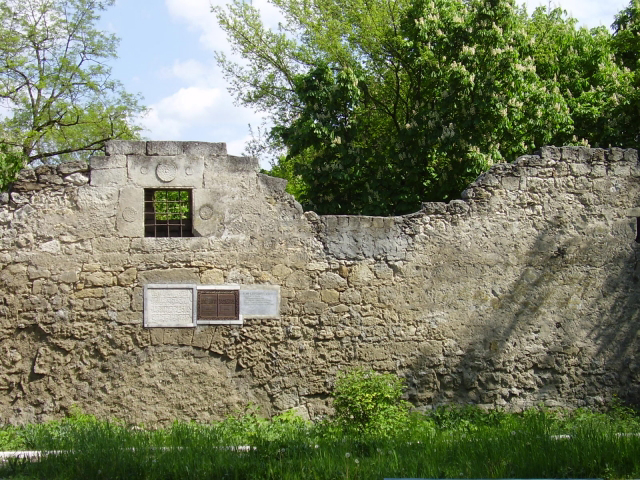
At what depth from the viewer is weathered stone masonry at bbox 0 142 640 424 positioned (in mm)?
6965

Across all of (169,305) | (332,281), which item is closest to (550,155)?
(332,281)

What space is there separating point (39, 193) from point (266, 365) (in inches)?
109

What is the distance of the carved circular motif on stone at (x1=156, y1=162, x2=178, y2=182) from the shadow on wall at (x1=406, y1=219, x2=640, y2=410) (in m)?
3.11

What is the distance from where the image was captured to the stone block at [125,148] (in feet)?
23.4

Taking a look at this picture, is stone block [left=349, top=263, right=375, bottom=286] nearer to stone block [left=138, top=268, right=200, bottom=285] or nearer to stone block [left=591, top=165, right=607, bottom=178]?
stone block [left=138, top=268, right=200, bottom=285]

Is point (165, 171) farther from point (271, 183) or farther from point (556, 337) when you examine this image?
point (556, 337)

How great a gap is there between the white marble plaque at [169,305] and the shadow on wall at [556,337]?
7.69 feet

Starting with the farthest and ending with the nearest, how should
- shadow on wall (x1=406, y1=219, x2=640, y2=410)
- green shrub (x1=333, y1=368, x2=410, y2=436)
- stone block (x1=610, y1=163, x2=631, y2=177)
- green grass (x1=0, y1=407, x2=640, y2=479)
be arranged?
stone block (x1=610, y1=163, x2=631, y2=177), shadow on wall (x1=406, y1=219, x2=640, y2=410), green shrub (x1=333, y1=368, x2=410, y2=436), green grass (x1=0, y1=407, x2=640, y2=479)

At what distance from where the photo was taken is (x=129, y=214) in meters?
7.12

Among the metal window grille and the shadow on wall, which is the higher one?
the metal window grille

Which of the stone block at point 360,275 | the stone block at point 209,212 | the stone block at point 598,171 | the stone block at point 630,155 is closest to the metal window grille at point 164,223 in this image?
the stone block at point 209,212

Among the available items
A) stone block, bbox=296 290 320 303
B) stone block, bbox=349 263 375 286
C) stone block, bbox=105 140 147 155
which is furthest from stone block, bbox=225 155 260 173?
stone block, bbox=349 263 375 286

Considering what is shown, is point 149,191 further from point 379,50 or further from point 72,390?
point 379,50

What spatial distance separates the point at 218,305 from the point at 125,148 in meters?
1.80
